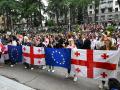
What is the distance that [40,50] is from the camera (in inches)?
565

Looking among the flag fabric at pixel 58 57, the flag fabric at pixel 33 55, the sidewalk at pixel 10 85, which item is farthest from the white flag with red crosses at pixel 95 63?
the flag fabric at pixel 33 55

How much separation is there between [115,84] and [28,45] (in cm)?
774

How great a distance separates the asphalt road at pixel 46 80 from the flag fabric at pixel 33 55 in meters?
0.44

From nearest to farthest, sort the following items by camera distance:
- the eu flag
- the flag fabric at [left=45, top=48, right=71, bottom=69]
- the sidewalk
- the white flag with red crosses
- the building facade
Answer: the white flag with red crosses
the sidewalk
the flag fabric at [left=45, top=48, right=71, bottom=69]
the eu flag
the building facade

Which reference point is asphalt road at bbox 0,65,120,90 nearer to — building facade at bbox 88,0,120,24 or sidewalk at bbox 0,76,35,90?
sidewalk at bbox 0,76,35,90

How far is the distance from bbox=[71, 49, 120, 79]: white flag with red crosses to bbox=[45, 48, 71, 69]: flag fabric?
0.97 ft

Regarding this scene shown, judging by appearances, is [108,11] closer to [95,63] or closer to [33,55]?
[33,55]

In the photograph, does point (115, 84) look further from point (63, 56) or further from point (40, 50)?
point (40, 50)

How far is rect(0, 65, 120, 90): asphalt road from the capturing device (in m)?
11.3

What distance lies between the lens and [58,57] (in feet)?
42.6

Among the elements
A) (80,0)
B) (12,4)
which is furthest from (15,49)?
(80,0)

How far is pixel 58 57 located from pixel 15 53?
3.96 meters

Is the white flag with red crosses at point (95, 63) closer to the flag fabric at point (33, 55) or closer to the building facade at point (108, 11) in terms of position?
the flag fabric at point (33, 55)

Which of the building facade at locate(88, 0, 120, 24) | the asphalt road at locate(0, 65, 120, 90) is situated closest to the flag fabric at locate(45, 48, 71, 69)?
the asphalt road at locate(0, 65, 120, 90)
